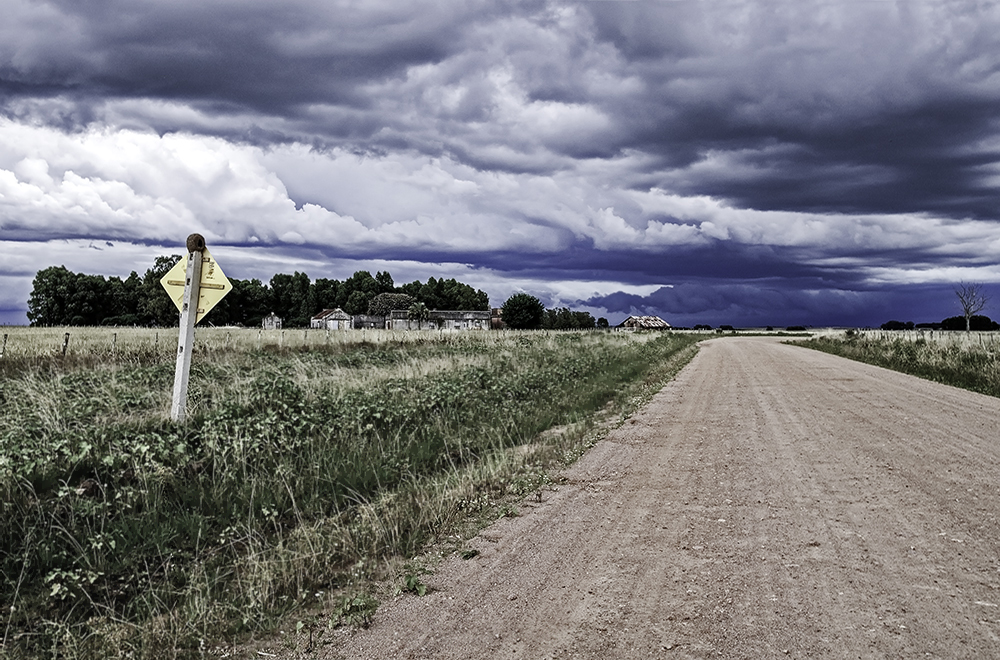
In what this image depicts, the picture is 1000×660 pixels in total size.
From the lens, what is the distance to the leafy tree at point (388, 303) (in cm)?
13975

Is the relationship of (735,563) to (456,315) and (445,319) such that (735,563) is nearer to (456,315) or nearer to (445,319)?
(445,319)

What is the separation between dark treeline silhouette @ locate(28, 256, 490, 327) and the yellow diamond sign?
72.5 meters

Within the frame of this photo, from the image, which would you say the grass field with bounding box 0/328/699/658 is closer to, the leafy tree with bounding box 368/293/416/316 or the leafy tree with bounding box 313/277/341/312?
the leafy tree with bounding box 368/293/416/316

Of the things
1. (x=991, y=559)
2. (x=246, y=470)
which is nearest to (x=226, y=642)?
(x=246, y=470)

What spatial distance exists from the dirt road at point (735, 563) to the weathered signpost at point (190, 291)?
6.31 metres

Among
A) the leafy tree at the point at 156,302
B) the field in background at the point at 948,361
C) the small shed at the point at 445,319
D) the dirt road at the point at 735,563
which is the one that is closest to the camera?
the dirt road at the point at 735,563

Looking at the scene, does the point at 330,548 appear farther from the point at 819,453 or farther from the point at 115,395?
the point at 115,395

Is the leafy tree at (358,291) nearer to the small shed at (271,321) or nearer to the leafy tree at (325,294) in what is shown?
the leafy tree at (325,294)

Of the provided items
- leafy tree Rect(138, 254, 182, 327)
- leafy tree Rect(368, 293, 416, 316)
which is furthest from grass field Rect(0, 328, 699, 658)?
leafy tree Rect(368, 293, 416, 316)

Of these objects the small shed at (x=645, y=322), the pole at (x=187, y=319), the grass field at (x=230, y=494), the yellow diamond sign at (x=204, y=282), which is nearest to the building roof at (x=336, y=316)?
the small shed at (x=645, y=322)

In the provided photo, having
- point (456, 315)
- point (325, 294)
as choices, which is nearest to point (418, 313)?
point (456, 315)

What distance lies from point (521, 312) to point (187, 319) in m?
136

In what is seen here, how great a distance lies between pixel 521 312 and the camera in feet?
477

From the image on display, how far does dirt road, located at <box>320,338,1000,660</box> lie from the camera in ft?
13.0
